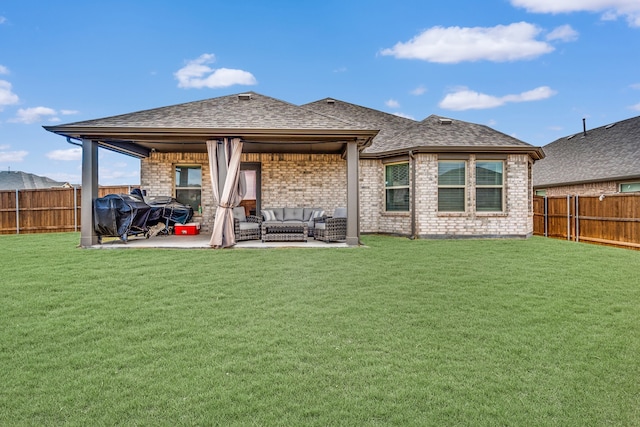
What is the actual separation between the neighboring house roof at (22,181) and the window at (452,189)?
114ft

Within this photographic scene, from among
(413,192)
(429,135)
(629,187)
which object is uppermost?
(429,135)

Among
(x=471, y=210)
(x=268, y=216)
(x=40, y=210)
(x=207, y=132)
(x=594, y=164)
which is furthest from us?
(x=594, y=164)

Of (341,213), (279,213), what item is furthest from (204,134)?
(341,213)

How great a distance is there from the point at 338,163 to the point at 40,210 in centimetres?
1136

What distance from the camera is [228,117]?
973 cm

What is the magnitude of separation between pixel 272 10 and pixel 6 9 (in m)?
8.46

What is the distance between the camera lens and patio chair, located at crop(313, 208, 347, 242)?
9469mm

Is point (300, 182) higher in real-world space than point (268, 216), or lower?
higher

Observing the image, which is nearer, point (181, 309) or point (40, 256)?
point (181, 309)

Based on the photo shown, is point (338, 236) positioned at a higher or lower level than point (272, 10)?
lower

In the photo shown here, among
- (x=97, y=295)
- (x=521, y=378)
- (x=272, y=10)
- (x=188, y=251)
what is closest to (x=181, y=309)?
(x=97, y=295)

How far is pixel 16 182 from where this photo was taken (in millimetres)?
34406

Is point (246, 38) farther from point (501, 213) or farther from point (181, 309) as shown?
point (181, 309)

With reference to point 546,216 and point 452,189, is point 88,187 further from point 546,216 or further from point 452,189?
point 546,216
